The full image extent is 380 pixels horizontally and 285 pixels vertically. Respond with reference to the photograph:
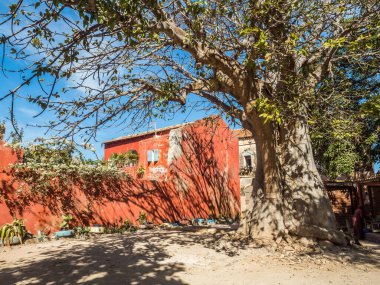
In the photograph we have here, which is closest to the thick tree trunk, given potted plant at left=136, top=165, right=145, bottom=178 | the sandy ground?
the sandy ground

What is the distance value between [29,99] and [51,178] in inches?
190

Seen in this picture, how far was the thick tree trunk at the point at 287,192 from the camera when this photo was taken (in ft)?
26.6

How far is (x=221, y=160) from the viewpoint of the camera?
17922 millimetres

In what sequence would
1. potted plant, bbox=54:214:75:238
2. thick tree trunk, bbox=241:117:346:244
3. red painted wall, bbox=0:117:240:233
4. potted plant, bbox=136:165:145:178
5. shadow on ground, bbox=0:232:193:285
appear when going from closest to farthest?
→ shadow on ground, bbox=0:232:193:285, thick tree trunk, bbox=241:117:346:244, red painted wall, bbox=0:117:240:233, potted plant, bbox=54:214:75:238, potted plant, bbox=136:165:145:178

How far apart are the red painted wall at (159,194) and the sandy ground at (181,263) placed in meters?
1.55

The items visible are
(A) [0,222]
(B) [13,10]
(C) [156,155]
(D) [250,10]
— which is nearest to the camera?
(B) [13,10]

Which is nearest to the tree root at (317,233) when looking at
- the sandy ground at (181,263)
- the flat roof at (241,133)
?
the sandy ground at (181,263)

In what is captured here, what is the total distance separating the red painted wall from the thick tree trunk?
2.48m

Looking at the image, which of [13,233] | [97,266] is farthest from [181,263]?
[13,233]

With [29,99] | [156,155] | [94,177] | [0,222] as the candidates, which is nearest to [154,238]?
[94,177]

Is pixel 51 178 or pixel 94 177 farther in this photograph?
pixel 94 177

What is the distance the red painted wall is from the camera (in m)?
9.59

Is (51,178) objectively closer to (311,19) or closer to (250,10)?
(250,10)

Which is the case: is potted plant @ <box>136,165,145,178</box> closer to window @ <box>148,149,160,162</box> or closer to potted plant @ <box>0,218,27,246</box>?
window @ <box>148,149,160,162</box>
